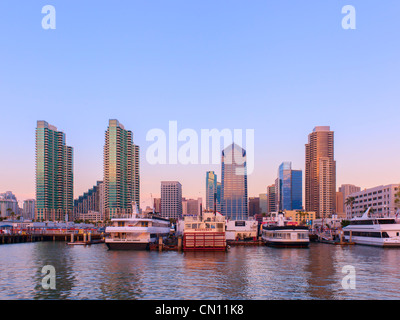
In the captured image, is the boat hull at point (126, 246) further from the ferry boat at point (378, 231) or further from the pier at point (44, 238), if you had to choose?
the ferry boat at point (378, 231)

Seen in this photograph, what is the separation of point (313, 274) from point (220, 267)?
13.5 metres

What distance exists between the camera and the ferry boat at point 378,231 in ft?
308

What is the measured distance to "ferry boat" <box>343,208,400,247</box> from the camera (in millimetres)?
93875

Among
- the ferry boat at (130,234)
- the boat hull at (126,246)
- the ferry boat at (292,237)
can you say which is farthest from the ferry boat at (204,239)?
the ferry boat at (292,237)

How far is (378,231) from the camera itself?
97.0 metres

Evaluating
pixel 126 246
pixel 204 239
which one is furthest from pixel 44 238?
pixel 204 239

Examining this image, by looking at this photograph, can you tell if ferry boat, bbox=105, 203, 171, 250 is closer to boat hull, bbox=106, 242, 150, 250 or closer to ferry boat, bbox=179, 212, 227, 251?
boat hull, bbox=106, 242, 150, 250

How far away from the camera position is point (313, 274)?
162 ft

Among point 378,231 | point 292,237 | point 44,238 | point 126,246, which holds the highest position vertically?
point 378,231

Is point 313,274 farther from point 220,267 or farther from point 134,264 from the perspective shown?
point 134,264

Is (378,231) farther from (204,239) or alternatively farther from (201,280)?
(201,280)
